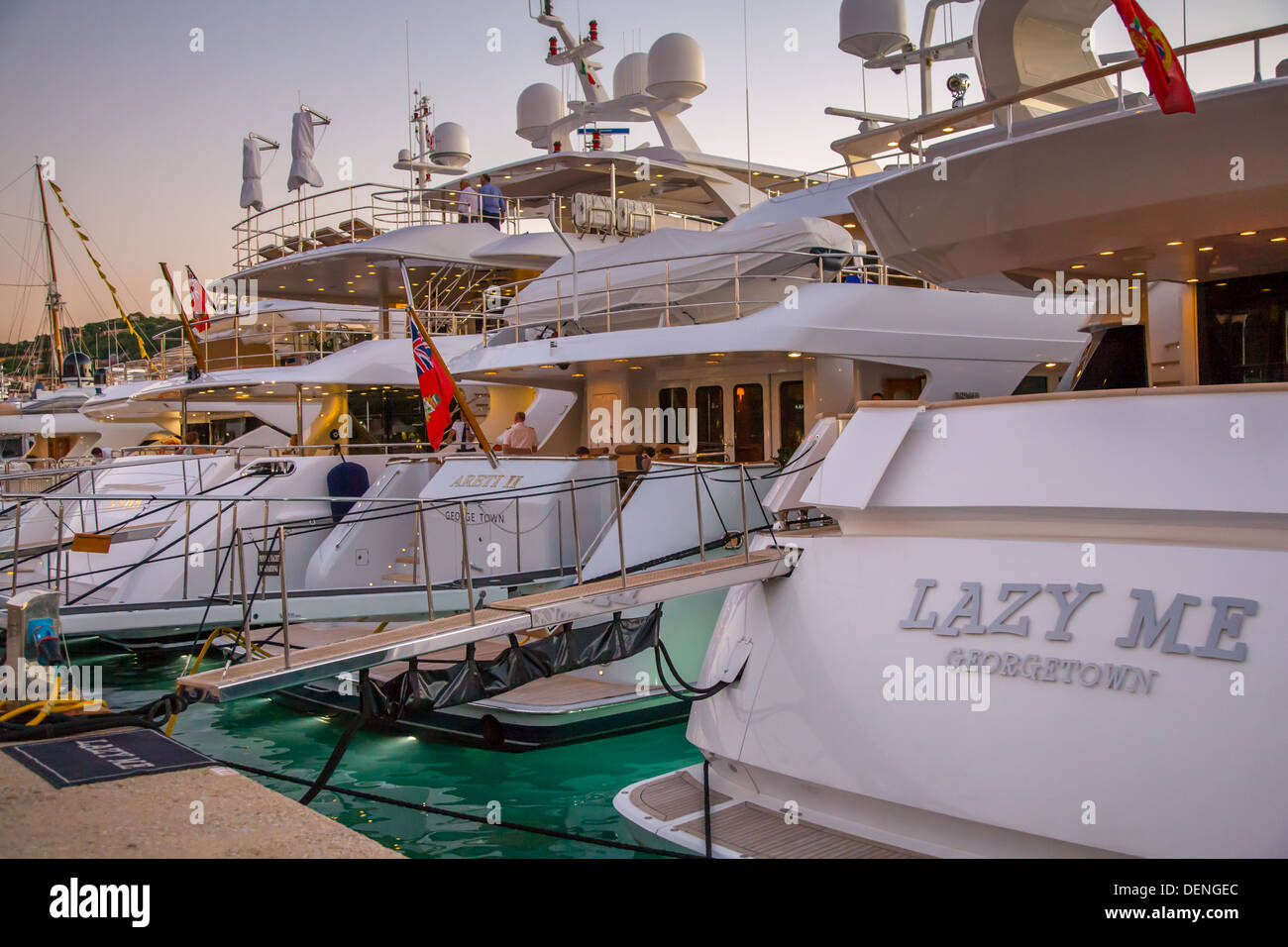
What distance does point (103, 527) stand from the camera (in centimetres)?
1816

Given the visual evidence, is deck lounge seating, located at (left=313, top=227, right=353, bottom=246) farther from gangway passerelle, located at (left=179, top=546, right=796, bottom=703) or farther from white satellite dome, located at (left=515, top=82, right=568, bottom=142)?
gangway passerelle, located at (left=179, top=546, right=796, bottom=703)

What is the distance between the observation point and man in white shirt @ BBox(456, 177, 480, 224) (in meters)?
27.5

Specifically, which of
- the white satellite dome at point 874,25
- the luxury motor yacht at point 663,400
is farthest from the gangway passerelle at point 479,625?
the white satellite dome at point 874,25

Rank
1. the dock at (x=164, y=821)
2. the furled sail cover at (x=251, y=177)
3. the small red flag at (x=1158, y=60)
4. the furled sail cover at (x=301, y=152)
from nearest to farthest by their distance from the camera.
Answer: the dock at (x=164, y=821) < the small red flag at (x=1158, y=60) < the furled sail cover at (x=301, y=152) < the furled sail cover at (x=251, y=177)

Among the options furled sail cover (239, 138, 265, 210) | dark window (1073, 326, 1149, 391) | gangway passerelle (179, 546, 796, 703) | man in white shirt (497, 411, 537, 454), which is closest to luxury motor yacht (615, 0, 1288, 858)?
gangway passerelle (179, 546, 796, 703)

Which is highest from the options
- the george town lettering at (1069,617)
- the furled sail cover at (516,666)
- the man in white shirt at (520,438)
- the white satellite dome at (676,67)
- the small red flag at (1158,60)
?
the white satellite dome at (676,67)

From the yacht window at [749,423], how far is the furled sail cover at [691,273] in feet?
4.30

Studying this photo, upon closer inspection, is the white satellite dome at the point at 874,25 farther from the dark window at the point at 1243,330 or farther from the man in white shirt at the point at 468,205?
the dark window at the point at 1243,330

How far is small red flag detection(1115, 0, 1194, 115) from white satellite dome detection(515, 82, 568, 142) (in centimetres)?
2749

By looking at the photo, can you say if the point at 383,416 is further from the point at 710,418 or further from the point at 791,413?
the point at 791,413

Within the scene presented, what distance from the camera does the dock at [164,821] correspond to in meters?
3.62

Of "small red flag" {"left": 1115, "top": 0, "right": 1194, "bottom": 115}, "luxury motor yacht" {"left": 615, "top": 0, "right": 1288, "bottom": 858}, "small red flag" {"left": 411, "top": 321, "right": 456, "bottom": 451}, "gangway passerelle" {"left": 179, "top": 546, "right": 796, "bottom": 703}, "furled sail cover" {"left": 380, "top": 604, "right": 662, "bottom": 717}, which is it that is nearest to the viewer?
"luxury motor yacht" {"left": 615, "top": 0, "right": 1288, "bottom": 858}

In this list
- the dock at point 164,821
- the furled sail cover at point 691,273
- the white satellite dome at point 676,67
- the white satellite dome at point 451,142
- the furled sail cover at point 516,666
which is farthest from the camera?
the white satellite dome at point 451,142
